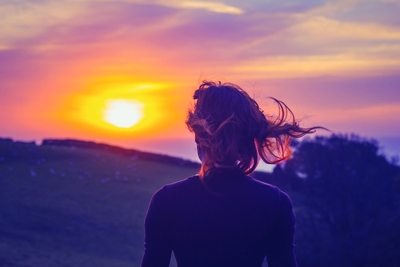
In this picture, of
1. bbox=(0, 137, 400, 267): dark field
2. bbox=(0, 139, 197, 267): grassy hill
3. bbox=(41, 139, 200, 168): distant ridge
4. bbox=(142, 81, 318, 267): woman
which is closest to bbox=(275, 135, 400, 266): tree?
bbox=(0, 137, 400, 267): dark field

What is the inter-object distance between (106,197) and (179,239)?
60.3 feet

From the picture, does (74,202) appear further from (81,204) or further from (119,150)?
(119,150)

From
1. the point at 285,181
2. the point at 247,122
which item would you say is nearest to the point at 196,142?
the point at 247,122

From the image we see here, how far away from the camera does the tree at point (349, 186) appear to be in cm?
1575

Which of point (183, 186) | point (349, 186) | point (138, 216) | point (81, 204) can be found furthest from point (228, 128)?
point (81, 204)

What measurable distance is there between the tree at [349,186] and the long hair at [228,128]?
13.7m

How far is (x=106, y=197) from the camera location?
20391mm

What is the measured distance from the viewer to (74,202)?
1925 centimetres

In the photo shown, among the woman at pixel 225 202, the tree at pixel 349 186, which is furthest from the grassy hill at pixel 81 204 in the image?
the woman at pixel 225 202

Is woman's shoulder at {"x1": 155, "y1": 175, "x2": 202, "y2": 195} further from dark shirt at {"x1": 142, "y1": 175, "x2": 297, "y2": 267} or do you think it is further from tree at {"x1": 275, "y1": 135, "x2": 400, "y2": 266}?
tree at {"x1": 275, "y1": 135, "x2": 400, "y2": 266}

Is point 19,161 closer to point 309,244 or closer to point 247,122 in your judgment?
point 309,244

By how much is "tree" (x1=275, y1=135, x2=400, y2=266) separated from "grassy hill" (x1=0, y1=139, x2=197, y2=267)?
18.6ft

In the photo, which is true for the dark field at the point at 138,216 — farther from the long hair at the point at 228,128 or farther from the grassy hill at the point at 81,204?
the long hair at the point at 228,128

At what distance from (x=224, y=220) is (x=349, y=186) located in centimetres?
1454
